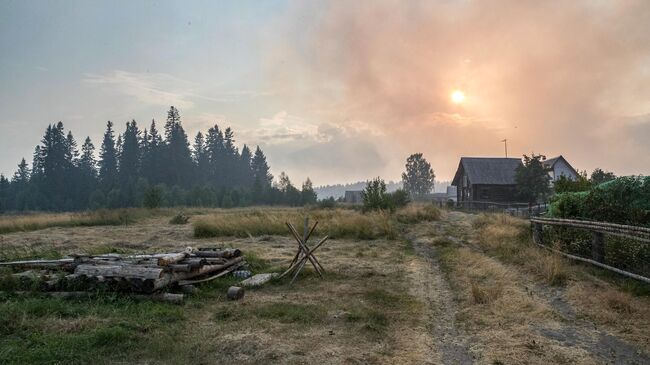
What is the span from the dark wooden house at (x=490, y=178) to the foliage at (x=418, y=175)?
6422 cm

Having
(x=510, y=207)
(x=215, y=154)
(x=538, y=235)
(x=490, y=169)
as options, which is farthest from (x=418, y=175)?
(x=538, y=235)

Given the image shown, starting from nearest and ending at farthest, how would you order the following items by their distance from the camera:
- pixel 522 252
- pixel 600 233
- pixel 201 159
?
pixel 600 233 < pixel 522 252 < pixel 201 159

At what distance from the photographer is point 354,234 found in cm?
1898

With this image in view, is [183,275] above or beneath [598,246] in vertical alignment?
beneath

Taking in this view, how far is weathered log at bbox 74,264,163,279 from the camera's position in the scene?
796 cm

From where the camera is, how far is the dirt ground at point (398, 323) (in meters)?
5.49

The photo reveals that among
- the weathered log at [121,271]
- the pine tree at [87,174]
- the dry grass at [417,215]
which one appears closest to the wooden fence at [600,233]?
the weathered log at [121,271]

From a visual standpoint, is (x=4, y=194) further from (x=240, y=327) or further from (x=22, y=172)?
(x=240, y=327)

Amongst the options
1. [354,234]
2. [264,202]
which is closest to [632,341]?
[354,234]

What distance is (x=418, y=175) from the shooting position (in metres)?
110

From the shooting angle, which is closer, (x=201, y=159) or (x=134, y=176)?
(x=134, y=176)

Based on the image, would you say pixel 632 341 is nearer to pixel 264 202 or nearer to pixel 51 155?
pixel 264 202

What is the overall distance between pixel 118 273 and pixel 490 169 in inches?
1649

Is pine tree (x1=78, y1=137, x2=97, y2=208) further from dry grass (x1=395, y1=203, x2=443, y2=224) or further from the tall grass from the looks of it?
dry grass (x1=395, y1=203, x2=443, y2=224)
